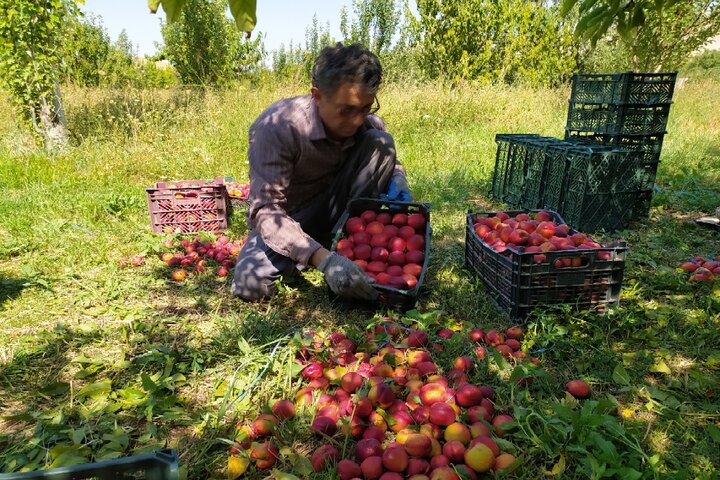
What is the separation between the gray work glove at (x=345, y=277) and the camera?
8.59ft

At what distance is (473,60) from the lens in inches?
526

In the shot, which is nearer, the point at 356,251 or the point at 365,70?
the point at 365,70

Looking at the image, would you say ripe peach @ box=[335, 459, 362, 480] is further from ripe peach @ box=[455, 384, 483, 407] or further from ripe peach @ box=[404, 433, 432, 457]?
ripe peach @ box=[455, 384, 483, 407]

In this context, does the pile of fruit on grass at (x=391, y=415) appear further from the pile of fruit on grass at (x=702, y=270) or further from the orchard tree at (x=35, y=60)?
the orchard tree at (x=35, y=60)

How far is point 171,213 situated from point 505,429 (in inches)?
135

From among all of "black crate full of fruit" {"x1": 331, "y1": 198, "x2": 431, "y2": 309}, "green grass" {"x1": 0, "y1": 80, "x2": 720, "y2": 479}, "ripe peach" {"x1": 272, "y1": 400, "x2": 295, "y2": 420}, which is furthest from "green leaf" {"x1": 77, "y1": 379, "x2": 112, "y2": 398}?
"black crate full of fruit" {"x1": 331, "y1": 198, "x2": 431, "y2": 309}

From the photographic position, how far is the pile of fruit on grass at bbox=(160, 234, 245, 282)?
11.7 feet

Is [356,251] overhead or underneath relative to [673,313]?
overhead

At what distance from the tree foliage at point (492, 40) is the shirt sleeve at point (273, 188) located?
36.1ft

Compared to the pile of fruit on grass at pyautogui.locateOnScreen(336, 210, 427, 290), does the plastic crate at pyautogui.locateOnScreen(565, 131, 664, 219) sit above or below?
above

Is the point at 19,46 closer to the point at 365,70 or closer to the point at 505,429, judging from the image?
the point at 365,70

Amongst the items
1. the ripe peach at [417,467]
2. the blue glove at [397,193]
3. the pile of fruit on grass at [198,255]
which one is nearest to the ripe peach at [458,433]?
the ripe peach at [417,467]

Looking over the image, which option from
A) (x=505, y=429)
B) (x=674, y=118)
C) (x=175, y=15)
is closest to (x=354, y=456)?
Answer: (x=505, y=429)

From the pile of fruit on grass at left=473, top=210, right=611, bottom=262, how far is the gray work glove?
2.65ft
